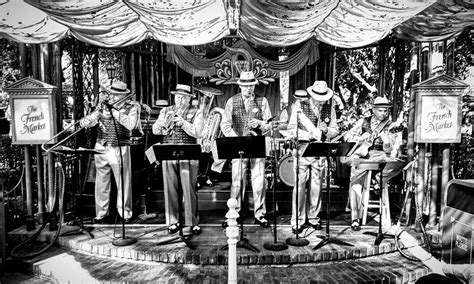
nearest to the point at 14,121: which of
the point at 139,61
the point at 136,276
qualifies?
the point at 136,276

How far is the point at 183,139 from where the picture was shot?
17.9 feet

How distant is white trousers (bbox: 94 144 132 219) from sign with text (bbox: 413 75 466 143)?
460cm

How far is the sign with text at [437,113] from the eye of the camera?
537 centimetres

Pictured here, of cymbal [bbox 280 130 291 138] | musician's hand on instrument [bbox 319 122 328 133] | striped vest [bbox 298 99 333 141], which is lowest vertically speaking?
cymbal [bbox 280 130 291 138]

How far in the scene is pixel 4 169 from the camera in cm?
768

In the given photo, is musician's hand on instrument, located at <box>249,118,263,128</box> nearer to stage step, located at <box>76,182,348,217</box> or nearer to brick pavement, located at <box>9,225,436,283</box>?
brick pavement, located at <box>9,225,436,283</box>

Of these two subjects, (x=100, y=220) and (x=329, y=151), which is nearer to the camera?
(x=329, y=151)

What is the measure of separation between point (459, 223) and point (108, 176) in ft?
16.3

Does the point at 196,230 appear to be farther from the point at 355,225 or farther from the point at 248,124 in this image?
the point at 355,225

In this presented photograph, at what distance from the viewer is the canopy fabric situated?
4.50m

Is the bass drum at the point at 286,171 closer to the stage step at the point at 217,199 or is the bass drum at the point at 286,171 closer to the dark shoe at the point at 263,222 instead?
the stage step at the point at 217,199

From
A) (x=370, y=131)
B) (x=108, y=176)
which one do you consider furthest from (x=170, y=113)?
(x=370, y=131)

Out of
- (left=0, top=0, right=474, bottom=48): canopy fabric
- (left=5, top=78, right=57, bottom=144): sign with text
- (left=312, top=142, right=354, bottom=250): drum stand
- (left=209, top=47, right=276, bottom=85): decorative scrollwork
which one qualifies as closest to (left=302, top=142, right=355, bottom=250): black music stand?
(left=312, top=142, right=354, bottom=250): drum stand

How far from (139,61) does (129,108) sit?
4.15 meters
